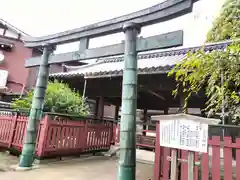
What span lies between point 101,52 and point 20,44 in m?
14.5

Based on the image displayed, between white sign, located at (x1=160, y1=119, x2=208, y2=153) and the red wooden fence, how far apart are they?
12.1ft

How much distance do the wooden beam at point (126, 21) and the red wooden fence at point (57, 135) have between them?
2.23 m

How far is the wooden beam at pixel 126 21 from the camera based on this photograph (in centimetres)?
323

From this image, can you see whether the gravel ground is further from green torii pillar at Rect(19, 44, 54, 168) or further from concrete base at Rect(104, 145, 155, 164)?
concrete base at Rect(104, 145, 155, 164)

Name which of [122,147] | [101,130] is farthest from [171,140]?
[101,130]

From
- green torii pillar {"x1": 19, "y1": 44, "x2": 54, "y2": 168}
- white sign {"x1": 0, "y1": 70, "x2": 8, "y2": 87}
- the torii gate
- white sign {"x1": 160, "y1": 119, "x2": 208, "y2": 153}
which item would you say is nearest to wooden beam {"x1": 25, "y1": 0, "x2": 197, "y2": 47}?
the torii gate

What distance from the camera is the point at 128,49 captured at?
3.47 meters

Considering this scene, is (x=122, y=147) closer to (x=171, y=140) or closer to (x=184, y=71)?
(x=171, y=140)

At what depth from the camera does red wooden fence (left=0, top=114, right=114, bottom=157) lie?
5.37m

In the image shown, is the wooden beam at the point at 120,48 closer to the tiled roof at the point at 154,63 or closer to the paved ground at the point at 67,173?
the tiled roof at the point at 154,63

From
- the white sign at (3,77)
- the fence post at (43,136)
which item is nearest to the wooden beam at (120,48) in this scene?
the fence post at (43,136)

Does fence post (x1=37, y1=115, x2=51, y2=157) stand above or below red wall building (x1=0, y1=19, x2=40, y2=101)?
below

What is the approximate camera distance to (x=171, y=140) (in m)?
2.81

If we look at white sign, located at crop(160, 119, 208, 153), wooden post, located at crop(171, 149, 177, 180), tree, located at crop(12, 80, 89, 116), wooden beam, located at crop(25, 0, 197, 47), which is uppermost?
wooden beam, located at crop(25, 0, 197, 47)
